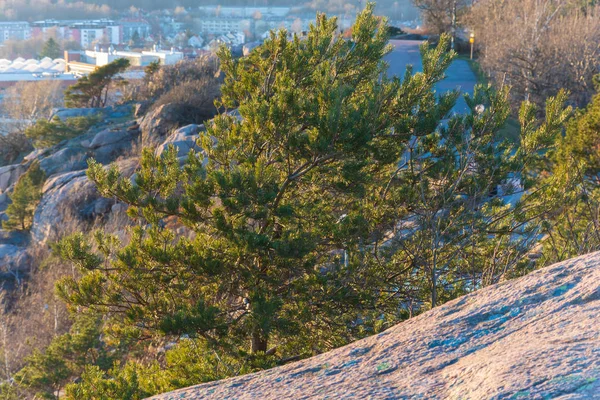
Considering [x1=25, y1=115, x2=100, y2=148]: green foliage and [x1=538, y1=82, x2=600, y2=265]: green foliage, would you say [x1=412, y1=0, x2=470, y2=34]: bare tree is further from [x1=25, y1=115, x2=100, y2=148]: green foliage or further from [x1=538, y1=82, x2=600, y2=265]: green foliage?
[x1=538, y1=82, x2=600, y2=265]: green foliage

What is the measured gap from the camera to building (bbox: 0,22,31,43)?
124887 mm

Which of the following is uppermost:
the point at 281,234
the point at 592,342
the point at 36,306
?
the point at 592,342

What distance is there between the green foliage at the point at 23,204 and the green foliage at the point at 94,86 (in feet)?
42.9

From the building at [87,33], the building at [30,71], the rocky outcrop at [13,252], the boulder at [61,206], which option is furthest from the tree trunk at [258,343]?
the building at [87,33]

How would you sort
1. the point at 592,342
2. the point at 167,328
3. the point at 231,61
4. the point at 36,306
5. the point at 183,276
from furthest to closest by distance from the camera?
the point at 36,306 < the point at 231,61 < the point at 183,276 < the point at 167,328 < the point at 592,342

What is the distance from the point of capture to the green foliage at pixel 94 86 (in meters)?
34.7

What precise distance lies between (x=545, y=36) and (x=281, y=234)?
1993cm

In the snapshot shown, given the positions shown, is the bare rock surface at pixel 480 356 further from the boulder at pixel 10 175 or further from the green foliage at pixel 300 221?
the boulder at pixel 10 175

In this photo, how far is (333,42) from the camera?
8367 millimetres

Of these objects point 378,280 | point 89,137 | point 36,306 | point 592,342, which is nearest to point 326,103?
point 378,280

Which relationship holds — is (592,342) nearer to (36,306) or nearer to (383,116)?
(383,116)

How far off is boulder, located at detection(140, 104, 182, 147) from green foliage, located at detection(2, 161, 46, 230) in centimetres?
444

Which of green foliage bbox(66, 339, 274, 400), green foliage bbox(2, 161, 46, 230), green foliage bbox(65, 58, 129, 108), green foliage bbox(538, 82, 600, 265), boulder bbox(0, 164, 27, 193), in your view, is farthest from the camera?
green foliage bbox(65, 58, 129, 108)

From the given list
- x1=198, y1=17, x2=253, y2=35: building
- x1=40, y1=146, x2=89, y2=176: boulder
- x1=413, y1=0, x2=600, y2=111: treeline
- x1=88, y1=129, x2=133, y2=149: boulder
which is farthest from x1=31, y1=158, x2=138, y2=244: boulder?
x1=198, y1=17, x2=253, y2=35: building
